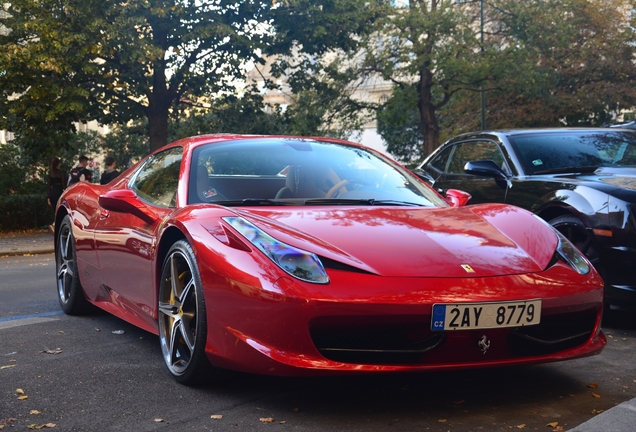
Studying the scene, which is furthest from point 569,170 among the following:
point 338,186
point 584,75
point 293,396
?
point 584,75

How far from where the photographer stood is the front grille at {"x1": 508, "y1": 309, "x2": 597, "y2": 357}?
398cm

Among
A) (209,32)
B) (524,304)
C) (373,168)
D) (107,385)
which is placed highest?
(209,32)

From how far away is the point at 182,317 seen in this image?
4.52 m

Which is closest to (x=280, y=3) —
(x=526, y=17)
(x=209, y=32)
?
(x=209, y=32)

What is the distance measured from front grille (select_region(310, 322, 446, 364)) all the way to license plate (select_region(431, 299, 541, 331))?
0.08m

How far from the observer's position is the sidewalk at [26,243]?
640 inches

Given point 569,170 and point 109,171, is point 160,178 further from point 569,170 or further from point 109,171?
point 109,171

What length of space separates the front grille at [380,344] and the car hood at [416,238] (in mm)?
252

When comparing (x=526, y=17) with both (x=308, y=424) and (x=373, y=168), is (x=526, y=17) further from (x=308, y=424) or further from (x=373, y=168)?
(x=308, y=424)

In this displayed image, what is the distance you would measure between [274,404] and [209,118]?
26.2 meters

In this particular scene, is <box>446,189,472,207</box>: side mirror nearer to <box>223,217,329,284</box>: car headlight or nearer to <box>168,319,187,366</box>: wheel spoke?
<box>223,217,329,284</box>: car headlight

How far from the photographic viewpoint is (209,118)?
29.7 meters

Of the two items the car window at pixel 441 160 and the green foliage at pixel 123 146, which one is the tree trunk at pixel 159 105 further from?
the car window at pixel 441 160

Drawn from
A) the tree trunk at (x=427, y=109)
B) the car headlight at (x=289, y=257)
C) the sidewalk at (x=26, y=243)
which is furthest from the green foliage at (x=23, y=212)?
the car headlight at (x=289, y=257)
